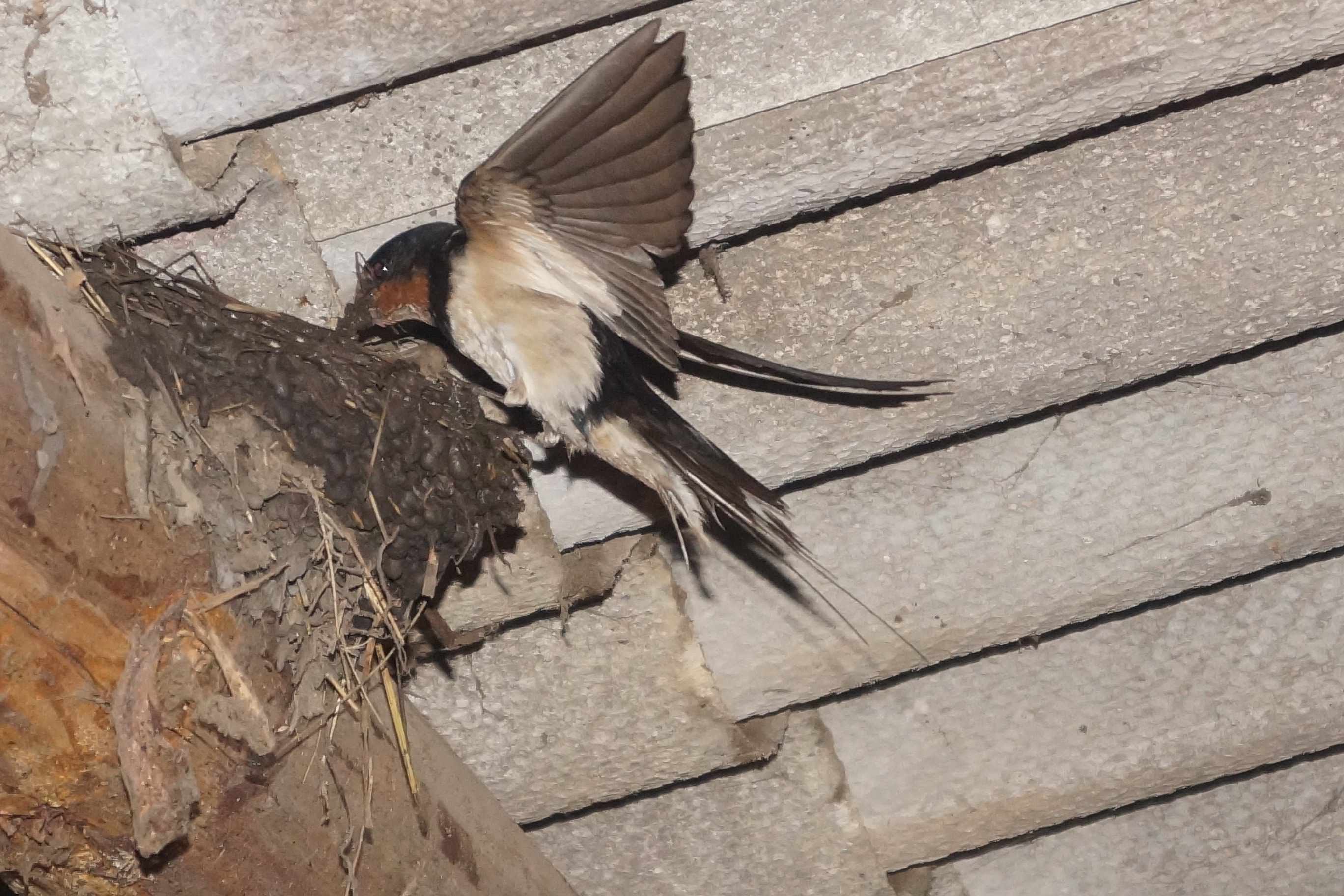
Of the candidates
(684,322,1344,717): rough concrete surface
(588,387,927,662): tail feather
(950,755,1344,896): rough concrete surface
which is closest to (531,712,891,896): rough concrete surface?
(684,322,1344,717): rough concrete surface

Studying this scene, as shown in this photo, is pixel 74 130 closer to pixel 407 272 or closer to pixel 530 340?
pixel 407 272

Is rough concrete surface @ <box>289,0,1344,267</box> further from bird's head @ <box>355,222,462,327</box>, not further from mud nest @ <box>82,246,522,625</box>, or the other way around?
mud nest @ <box>82,246,522,625</box>

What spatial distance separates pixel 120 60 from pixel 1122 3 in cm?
121

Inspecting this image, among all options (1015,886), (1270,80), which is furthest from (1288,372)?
(1015,886)

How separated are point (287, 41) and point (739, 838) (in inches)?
63.9

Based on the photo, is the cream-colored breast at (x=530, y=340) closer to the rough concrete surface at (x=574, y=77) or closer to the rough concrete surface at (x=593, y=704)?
the rough concrete surface at (x=574, y=77)

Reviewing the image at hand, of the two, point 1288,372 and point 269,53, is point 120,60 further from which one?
point 1288,372

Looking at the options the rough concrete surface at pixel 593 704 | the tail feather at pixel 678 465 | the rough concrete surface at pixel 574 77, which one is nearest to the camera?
the rough concrete surface at pixel 574 77

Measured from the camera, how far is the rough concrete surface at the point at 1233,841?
2.61m

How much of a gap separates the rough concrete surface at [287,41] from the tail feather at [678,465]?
1.77 feet

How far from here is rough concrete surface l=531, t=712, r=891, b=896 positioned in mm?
2463

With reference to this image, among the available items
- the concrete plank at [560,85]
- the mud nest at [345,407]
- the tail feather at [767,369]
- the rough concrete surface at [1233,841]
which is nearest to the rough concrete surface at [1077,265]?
the tail feather at [767,369]

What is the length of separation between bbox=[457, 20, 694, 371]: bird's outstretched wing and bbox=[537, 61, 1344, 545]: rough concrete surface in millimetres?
121

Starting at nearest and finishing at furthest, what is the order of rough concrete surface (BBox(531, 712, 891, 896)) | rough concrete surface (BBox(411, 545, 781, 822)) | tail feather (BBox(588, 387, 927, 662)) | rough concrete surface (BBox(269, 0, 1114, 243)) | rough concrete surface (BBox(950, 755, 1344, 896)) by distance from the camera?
rough concrete surface (BBox(269, 0, 1114, 243))
tail feather (BBox(588, 387, 927, 662))
rough concrete surface (BBox(411, 545, 781, 822))
rough concrete surface (BBox(531, 712, 891, 896))
rough concrete surface (BBox(950, 755, 1344, 896))
